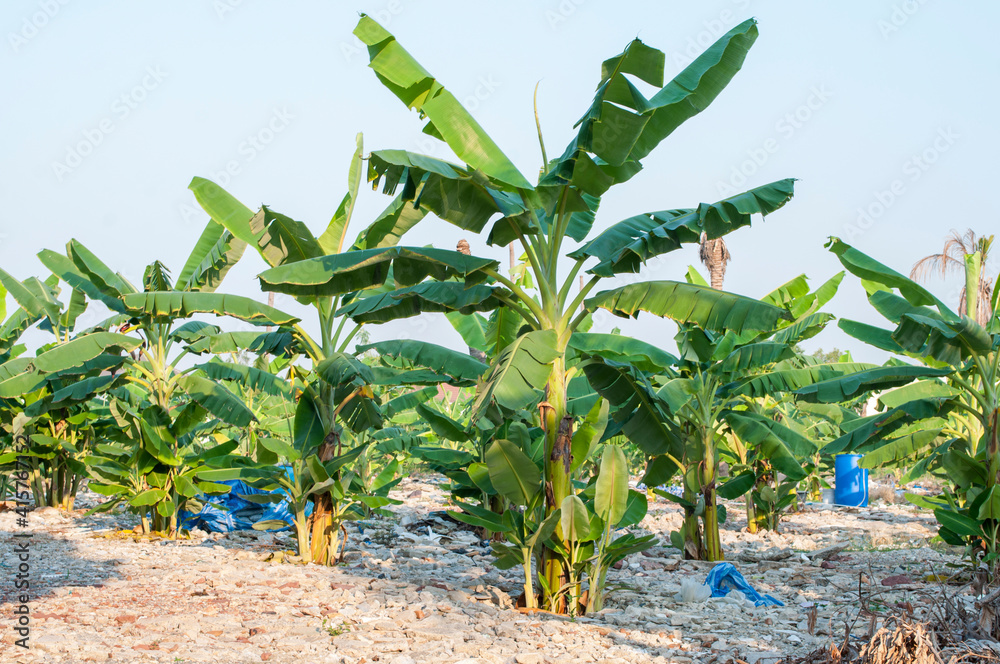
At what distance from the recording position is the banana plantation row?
6109 millimetres

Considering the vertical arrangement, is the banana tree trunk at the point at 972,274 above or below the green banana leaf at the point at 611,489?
above

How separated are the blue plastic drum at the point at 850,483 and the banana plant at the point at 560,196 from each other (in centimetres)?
1370

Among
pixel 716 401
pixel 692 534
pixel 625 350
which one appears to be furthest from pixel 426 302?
pixel 692 534

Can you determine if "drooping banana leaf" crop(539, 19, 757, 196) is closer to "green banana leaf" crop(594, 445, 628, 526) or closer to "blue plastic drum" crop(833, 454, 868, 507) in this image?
"green banana leaf" crop(594, 445, 628, 526)

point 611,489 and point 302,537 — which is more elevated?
point 611,489

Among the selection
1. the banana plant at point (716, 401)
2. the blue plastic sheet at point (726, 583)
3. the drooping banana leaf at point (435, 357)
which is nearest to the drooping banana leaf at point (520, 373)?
the drooping banana leaf at point (435, 357)

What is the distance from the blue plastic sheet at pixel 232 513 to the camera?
11.5 metres

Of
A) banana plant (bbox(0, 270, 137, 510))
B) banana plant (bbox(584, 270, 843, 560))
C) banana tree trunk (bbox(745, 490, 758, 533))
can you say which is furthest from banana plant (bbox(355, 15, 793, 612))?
banana tree trunk (bbox(745, 490, 758, 533))

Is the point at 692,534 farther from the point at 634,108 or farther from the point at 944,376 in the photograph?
the point at 634,108

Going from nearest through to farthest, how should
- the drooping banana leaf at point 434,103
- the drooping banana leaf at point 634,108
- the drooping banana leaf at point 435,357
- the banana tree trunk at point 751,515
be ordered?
1. the drooping banana leaf at point 634,108
2. the drooping banana leaf at point 434,103
3. the drooping banana leaf at point 435,357
4. the banana tree trunk at point 751,515

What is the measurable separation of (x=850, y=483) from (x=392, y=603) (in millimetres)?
14580

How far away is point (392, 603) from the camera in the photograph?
6.75 meters

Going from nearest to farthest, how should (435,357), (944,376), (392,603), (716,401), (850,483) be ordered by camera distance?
(392,603) → (944,376) → (435,357) → (716,401) → (850,483)

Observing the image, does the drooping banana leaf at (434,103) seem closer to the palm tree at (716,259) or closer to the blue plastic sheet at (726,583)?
the blue plastic sheet at (726,583)
